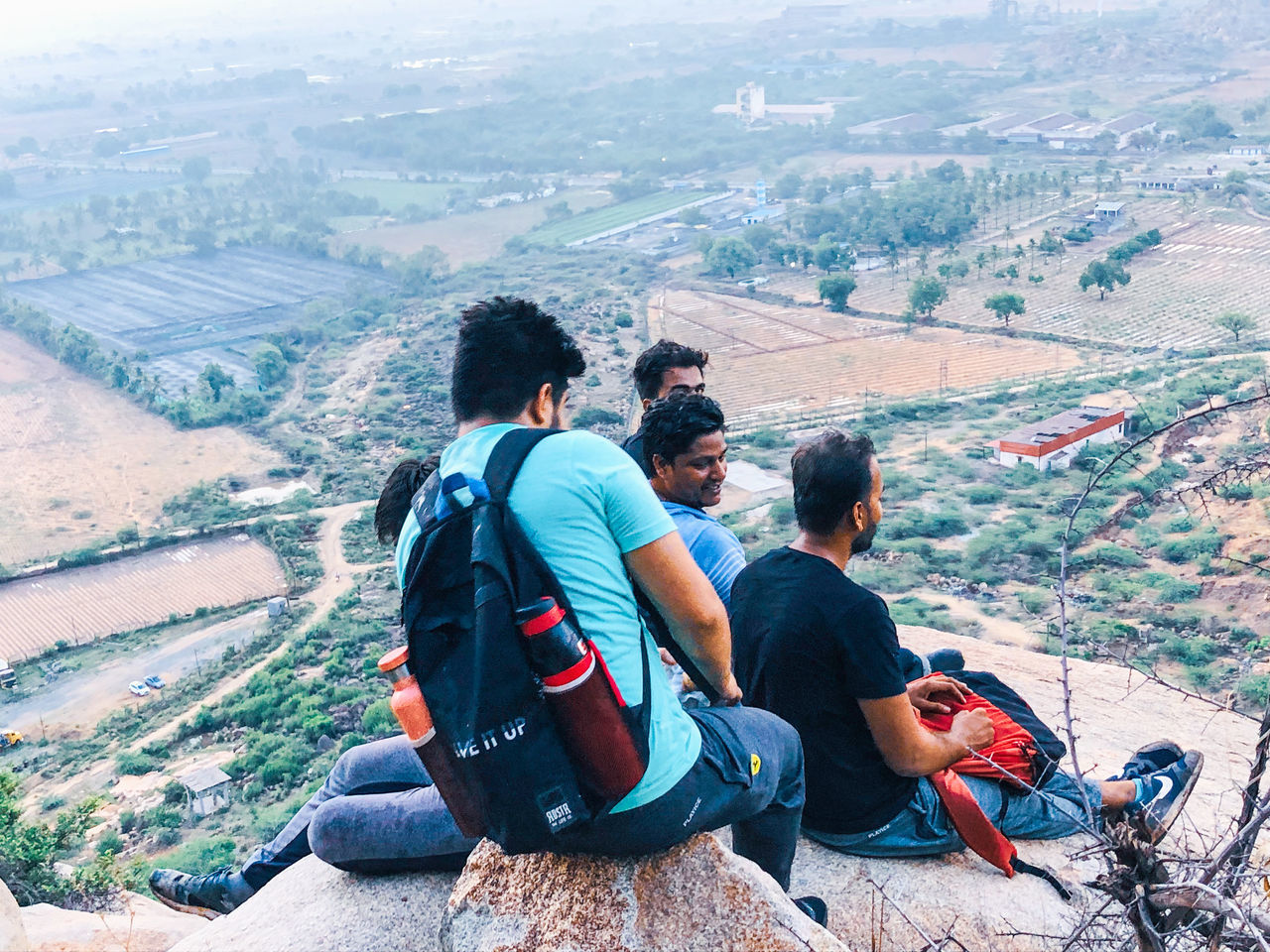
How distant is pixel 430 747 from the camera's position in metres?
2.27

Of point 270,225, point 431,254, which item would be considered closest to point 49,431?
point 431,254

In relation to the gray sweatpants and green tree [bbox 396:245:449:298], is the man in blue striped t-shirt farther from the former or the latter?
green tree [bbox 396:245:449:298]

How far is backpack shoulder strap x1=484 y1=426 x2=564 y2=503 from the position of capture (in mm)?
2158

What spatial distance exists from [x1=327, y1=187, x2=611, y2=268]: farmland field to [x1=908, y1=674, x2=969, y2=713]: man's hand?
4881cm

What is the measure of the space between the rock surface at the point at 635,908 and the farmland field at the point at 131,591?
66.7ft

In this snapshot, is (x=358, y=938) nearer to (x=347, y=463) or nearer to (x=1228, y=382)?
(x=1228, y=382)

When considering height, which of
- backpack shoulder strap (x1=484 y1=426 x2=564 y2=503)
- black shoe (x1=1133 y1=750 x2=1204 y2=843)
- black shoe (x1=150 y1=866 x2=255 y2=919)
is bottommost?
black shoe (x1=150 y1=866 x2=255 y2=919)

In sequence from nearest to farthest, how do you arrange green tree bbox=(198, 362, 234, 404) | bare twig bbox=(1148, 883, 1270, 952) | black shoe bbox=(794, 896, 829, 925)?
bare twig bbox=(1148, 883, 1270, 952)
black shoe bbox=(794, 896, 829, 925)
green tree bbox=(198, 362, 234, 404)

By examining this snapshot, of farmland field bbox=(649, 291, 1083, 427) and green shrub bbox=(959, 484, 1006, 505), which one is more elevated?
green shrub bbox=(959, 484, 1006, 505)

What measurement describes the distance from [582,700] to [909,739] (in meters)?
1.03

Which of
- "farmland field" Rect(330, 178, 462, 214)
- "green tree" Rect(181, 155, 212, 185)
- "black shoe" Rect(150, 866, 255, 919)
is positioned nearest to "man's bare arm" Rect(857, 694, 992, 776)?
"black shoe" Rect(150, 866, 255, 919)

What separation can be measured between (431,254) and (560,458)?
49744 millimetres

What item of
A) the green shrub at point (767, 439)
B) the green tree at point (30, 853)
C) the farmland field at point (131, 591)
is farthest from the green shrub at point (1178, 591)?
the farmland field at point (131, 591)

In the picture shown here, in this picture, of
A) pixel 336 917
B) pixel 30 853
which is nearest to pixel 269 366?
pixel 30 853
